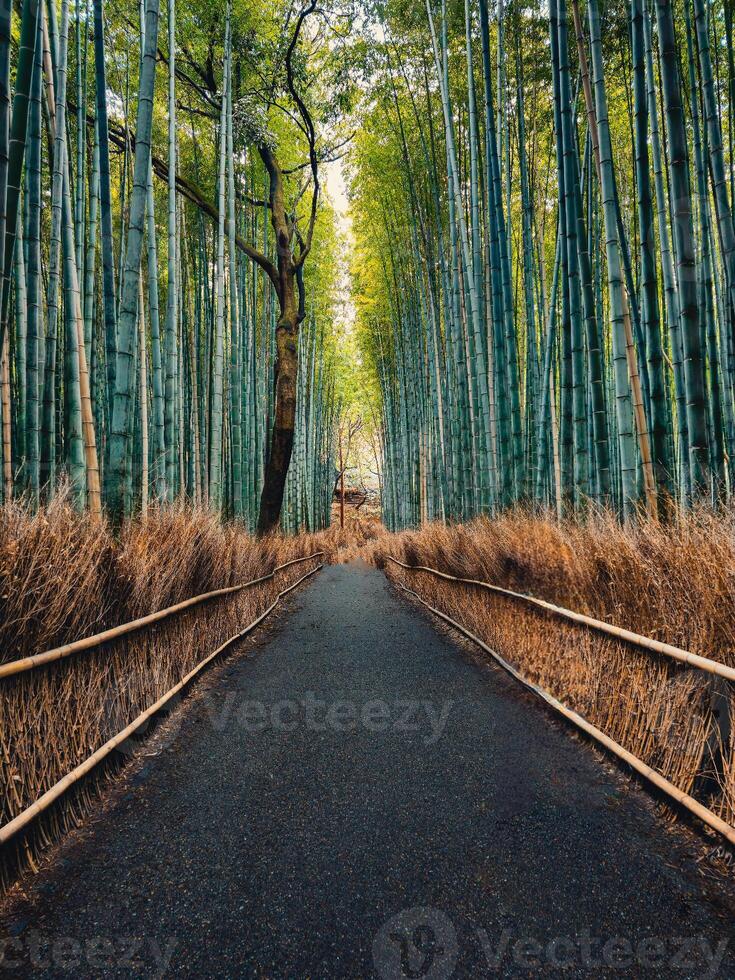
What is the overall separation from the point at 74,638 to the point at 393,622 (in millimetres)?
2690

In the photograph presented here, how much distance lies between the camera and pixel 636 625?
1751 millimetres

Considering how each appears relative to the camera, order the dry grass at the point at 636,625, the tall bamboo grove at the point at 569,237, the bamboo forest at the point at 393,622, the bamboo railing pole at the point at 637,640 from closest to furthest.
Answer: the bamboo forest at the point at 393,622
the bamboo railing pole at the point at 637,640
the dry grass at the point at 636,625
the tall bamboo grove at the point at 569,237

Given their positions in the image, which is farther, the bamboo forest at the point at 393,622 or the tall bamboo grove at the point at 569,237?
the tall bamboo grove at the point at 569,237

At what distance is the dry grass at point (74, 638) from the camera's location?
→ 1247 mm

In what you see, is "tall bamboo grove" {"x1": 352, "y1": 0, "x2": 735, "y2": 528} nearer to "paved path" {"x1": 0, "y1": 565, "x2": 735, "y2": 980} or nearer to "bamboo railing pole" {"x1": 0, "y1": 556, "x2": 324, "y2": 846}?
"paved path" {"x1": 0, "y1": 565, "x2": 735, "y2": 980}

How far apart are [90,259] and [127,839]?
3.55 metres

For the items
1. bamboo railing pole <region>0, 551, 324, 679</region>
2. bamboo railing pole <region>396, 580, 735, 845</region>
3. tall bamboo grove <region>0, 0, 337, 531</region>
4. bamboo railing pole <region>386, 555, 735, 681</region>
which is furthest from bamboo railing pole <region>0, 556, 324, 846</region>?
bamboo railing pole <region>386, 555, 735, 681</region>

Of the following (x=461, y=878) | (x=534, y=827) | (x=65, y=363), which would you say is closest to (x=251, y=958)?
(x=461, y=878)

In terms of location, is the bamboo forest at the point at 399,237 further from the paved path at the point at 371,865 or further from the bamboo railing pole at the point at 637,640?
the paved path at the point at 371,865

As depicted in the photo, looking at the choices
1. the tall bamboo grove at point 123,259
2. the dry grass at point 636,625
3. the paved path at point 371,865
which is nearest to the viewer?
the paved path at point 371,865

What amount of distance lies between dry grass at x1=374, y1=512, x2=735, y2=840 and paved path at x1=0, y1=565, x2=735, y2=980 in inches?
6.3

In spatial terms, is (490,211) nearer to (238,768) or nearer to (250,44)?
(250,44)

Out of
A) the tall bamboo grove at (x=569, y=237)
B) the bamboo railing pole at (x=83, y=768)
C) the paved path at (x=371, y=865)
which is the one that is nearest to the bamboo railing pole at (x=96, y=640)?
the bamboo railing pole at (x=83, y=768)

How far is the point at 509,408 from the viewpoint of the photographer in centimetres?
409
